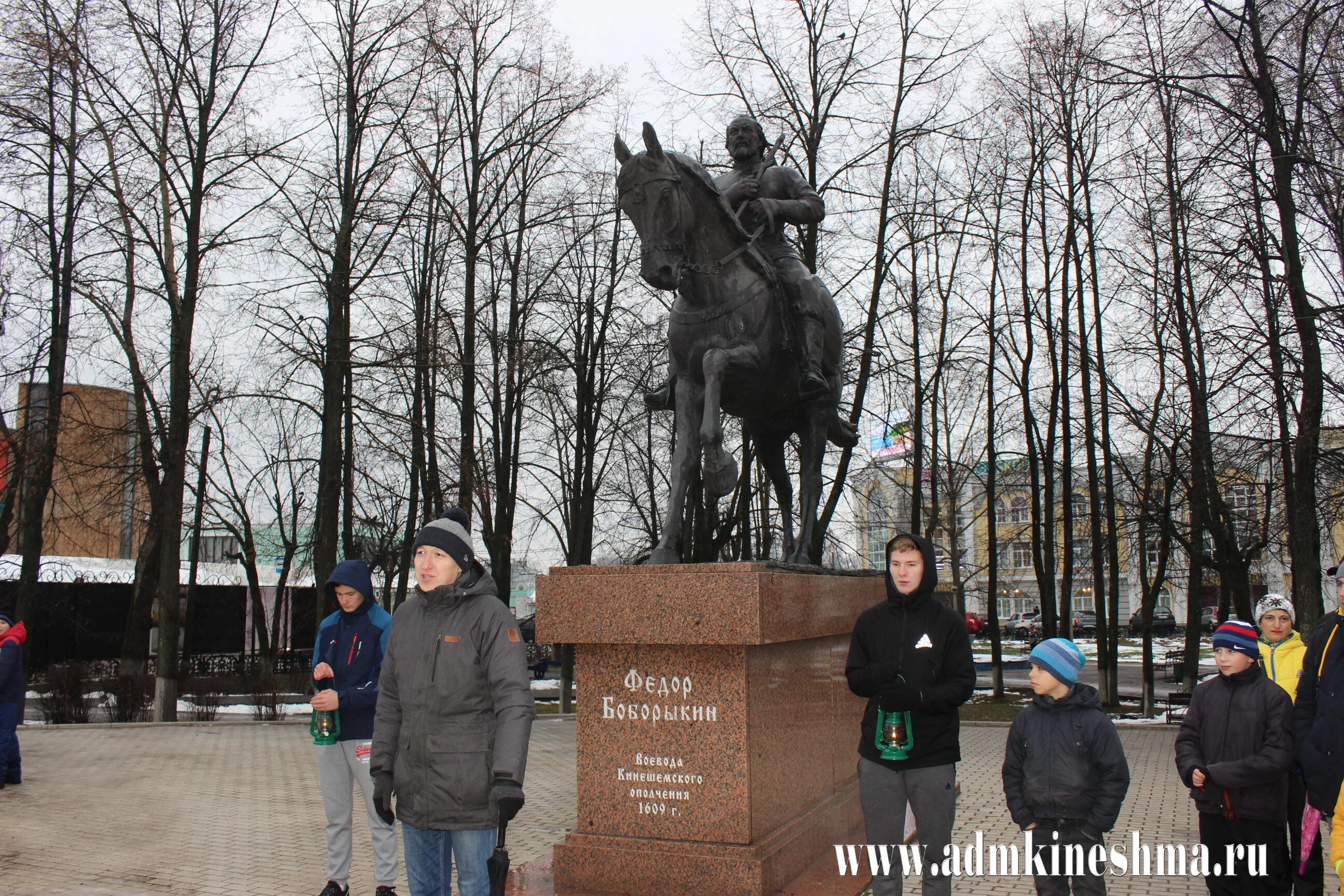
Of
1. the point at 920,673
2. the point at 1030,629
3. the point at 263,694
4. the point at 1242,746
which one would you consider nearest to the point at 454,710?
the point at 920,673

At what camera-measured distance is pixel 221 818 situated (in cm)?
831

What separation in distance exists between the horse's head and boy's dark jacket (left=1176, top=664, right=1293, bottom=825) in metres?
3.59

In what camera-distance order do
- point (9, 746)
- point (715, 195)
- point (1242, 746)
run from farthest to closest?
point (9, 746) < point (715, 195) < point (1242, 746)

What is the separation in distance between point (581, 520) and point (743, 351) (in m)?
13.7

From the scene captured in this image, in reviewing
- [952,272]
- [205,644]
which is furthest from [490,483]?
[205,644]

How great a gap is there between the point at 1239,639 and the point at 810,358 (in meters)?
3.09

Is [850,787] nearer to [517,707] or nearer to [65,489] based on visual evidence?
[517,707]

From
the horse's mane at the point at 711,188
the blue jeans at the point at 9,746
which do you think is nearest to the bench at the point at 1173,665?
the horse's mane at the point at 711,188

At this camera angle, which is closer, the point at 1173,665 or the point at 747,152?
the point at 747,152

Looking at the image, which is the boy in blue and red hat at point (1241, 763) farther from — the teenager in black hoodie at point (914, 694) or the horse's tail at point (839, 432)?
the horse's tail at point (839, 432)

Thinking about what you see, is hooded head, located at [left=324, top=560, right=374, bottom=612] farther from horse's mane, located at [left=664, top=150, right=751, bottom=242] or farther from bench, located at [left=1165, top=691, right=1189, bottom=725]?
bench, located at [left=1165, top=691, right=1189, bottom=725]

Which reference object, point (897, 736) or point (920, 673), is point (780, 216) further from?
point (897, 736)

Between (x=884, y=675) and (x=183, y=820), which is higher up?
(x=884, y=675)

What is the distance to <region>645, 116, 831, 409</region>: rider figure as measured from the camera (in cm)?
713
